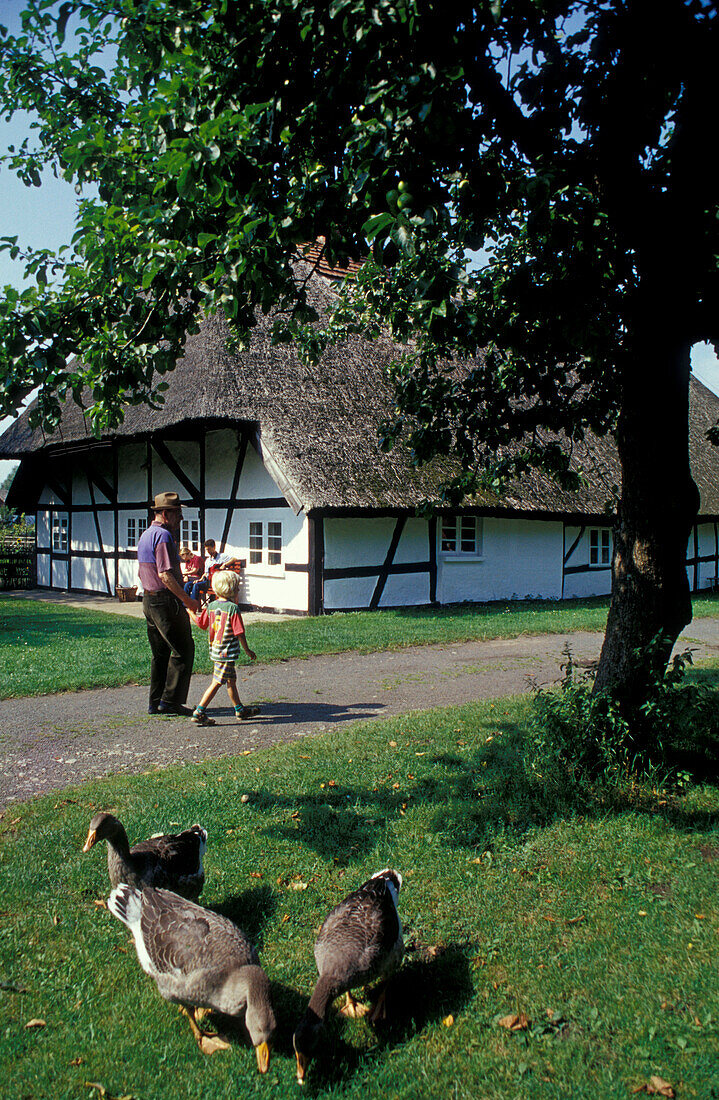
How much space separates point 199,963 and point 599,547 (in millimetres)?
17953

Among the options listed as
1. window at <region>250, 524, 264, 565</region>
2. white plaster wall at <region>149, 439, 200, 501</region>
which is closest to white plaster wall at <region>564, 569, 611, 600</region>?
window at <region>250, 524, 264, 565</region>

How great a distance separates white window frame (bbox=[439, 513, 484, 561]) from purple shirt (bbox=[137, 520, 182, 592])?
31.5 feet

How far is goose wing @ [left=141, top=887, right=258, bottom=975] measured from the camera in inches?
109

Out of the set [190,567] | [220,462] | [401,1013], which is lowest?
[401,1013]

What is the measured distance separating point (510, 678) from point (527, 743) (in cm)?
379

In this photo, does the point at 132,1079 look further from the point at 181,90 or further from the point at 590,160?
the point at 590,160

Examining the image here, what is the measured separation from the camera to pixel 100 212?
13.4 ft

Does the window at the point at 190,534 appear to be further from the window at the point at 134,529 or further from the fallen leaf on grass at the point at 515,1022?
the fallen leaf on grass at the point at 515,1022

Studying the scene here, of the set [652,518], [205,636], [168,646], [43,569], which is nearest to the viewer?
[652,518]

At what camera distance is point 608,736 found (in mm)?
4871

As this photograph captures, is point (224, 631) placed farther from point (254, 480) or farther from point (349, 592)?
point (254, 480)

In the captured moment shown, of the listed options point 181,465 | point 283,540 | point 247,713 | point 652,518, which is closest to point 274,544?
point 283,540

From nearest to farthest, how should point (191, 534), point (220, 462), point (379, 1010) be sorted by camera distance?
point (379, 1010) < point (220, 462) < point (191, 534)

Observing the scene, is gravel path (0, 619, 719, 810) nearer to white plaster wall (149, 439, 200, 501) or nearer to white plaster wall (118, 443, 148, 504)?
white plaster wall (149, 439, 200, 501)
